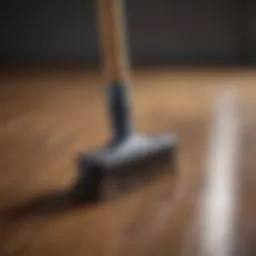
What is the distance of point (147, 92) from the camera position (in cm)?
243

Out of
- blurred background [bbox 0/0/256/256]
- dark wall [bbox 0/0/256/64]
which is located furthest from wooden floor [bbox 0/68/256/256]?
dark wall [bbox 0/0/256/64]

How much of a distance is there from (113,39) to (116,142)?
24 cm

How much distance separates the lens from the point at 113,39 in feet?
4.89

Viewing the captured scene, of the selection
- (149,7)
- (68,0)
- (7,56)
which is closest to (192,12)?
(149,7)

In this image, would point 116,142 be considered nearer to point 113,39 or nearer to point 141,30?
point 113,39

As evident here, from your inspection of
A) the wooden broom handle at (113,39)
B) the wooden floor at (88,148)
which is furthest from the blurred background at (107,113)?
the wooden broom handle at (113,39)

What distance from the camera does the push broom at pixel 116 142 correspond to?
145 centimetres

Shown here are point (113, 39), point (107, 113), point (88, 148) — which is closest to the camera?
point (113, 39)

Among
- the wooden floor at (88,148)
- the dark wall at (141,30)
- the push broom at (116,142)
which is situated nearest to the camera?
the wooden floor at (88,148)

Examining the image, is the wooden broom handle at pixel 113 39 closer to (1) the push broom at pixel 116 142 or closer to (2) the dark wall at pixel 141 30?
(1) the push broom at pixel 116 142

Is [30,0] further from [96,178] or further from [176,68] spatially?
[96,178]

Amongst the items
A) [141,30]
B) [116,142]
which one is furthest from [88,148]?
[141,30]

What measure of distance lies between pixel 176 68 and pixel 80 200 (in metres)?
1.45

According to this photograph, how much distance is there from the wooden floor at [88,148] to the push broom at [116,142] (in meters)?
0.05
